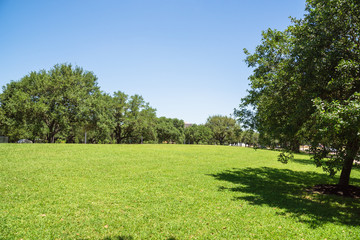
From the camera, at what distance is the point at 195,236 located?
6.40 meters

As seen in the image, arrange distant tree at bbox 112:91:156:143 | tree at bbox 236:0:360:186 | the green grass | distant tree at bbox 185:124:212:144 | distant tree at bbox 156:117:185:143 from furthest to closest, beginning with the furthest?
distant tree at bbox 185:124:212:144 → distant tree at bbox 156:117:185:143 → distant tree at bbox 112:91:156:143 → tree at bbox 236:0:360:186 → the green grass

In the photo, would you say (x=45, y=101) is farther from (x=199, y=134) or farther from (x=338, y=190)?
(x=199, y=134)

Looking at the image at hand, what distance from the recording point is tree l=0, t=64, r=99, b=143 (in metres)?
38.8

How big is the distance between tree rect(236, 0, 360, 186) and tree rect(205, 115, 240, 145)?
94.6 m

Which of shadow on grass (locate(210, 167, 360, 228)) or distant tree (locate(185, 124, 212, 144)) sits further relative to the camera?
distant tree (locate(185, 124, 212, 144))

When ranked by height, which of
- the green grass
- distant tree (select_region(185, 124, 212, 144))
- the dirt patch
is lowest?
the dirt patch

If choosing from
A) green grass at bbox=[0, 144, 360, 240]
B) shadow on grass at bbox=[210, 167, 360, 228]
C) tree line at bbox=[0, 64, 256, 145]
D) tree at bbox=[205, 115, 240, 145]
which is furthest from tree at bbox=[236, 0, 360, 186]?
tree at bbox=[205, 115, 240, 145]

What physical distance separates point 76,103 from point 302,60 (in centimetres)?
4169

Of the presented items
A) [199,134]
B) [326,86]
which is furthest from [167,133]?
[326,86]

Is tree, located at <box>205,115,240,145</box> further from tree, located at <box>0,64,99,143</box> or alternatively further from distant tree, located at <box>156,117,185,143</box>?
tree, located at <box>0,64,99,143</box>

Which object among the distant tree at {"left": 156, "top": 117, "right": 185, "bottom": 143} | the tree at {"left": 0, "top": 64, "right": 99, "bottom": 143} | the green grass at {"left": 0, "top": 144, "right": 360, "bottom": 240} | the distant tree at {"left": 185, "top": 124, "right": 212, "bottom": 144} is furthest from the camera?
the distant tree at {"left": 185, "top": 124, "right": 212, "bottom": 144}

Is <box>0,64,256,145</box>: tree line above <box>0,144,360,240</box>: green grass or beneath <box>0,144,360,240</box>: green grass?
above

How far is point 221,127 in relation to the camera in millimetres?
108062

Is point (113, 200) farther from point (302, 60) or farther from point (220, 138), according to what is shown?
point (220, 138)
